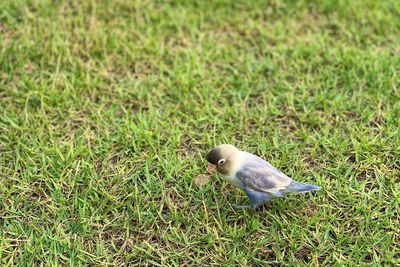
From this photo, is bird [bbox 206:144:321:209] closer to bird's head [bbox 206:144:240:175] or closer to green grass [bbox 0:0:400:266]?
bird's head [bbox 206:144:240:175]

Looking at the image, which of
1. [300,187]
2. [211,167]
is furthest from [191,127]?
[300,187]

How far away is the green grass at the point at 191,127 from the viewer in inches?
112

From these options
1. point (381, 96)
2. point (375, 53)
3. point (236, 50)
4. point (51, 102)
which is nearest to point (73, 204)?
point (51, 102)

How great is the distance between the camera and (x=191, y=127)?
350cm

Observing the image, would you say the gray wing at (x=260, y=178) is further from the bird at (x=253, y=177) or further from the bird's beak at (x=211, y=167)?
the bird's beak at (x=211, y=167)

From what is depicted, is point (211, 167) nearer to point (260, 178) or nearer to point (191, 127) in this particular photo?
point (260, 178)

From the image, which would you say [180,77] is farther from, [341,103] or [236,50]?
[341,103]

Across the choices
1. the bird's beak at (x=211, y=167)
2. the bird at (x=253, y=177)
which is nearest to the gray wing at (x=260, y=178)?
the bird at (x=253, y=177)

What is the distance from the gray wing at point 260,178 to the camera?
9.20 feet

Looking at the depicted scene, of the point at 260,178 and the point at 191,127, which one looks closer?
the point at 260,178

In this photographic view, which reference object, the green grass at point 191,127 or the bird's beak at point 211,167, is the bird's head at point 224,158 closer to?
the bird's beak at point 211,167

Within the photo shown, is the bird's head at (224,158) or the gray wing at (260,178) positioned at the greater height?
the bird's head at (224,158)

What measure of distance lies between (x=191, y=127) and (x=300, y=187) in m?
0.95

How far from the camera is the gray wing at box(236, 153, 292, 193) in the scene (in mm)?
2805
